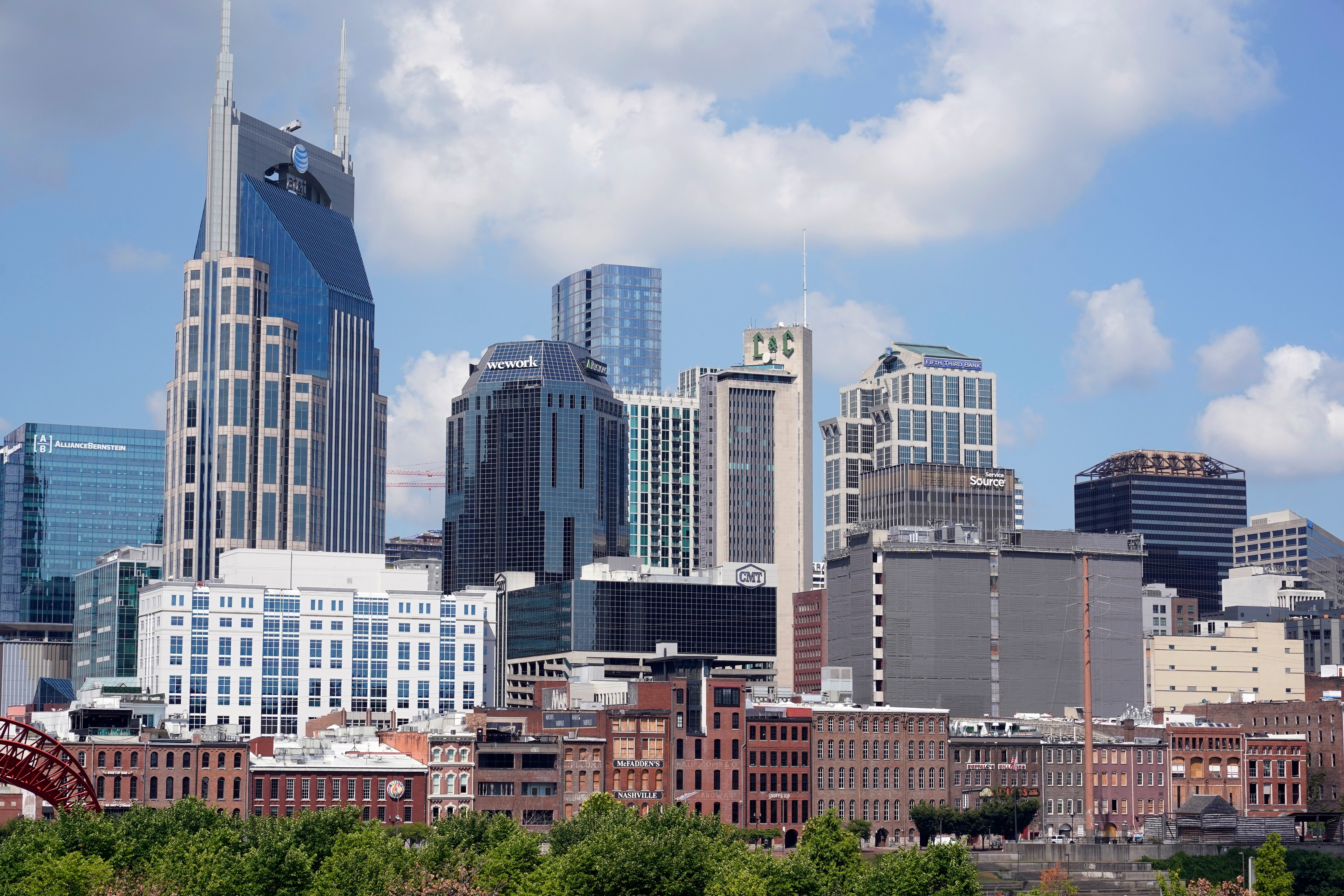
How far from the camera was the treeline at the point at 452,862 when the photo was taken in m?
154

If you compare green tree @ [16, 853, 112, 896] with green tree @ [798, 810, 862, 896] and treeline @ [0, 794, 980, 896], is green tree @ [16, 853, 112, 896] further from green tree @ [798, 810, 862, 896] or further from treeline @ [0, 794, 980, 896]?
green tree @ [798, 810, 862, 896]

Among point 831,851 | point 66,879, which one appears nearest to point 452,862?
point 66,879

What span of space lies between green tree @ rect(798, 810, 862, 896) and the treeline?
0.17 meters

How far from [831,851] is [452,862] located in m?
32.4

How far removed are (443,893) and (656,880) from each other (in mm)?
16740

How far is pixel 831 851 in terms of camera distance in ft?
564

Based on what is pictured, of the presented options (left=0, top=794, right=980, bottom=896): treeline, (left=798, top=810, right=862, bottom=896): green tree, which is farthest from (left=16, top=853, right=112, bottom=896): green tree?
(left=798, top=810, right=862, bottom=896): green tree

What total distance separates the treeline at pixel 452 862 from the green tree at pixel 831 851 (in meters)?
0.17

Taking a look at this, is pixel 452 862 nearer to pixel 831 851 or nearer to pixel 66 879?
pixel 66 879

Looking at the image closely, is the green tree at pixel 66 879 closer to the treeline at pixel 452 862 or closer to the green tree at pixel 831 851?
the treeline at pixel 452 862

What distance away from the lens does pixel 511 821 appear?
7347 inches

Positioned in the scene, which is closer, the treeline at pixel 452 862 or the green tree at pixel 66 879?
the treeline at pixel 452 862

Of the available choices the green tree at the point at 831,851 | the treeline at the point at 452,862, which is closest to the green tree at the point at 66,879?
the treeline at the point at 452,862

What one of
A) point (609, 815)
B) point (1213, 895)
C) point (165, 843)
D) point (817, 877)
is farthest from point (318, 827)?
point (1213, 895)
